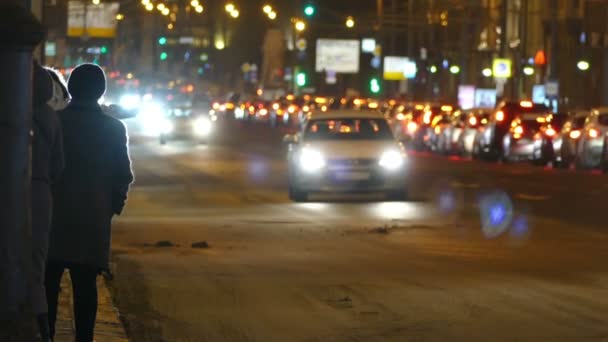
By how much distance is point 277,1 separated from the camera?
132250 mm

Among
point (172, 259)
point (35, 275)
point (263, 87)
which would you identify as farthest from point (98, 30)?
point (35, 275)

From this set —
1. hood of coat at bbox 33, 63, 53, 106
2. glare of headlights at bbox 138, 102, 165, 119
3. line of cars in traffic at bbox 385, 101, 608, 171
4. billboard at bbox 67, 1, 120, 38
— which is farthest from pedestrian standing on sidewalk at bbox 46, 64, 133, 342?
billboard at bbox 67, 1, 120, 38

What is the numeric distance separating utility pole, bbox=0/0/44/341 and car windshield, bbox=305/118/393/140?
1944 centimetres

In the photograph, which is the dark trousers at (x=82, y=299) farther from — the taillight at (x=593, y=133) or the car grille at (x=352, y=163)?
the taillight at (x=593, y=133)

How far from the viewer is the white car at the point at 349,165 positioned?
2559 centimetres

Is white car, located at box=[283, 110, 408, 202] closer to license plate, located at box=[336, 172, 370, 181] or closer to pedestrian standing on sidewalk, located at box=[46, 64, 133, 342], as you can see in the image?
license plate, located at box=[336, 172, 370, 181]

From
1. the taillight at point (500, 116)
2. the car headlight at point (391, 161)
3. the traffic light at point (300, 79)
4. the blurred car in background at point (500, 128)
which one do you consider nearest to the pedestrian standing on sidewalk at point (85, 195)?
the car headlight at point (391, 161)

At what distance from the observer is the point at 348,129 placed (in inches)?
1071

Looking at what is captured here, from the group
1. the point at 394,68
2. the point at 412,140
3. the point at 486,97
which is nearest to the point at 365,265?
the point at 412,140

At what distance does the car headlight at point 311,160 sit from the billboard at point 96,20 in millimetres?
58950

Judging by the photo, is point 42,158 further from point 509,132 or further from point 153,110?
point 153,110

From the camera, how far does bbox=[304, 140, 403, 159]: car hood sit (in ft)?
84.5

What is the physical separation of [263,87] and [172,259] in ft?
365

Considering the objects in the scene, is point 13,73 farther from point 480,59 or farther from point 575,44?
point 480,59
